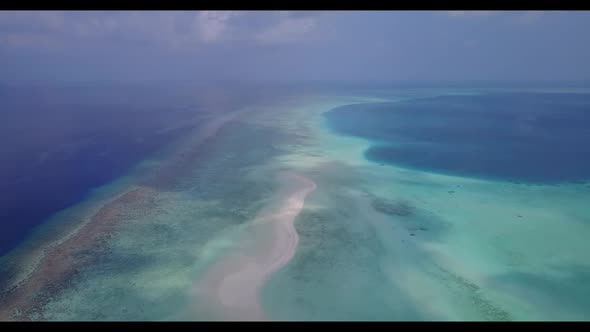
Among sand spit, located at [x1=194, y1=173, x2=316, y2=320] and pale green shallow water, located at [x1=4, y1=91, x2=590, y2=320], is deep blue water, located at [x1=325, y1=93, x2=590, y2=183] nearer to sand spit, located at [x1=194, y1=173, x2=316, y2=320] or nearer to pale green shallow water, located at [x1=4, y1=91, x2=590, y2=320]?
pale green shallow water, located at [x1=4, y1=91, x2=590, y2=320]

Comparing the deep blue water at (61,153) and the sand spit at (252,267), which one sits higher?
the deep blue water at (61,153)

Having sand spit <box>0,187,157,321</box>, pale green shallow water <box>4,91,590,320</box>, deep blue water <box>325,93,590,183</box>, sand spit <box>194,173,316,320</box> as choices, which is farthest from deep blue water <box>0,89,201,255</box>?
deep blue water <box>325,93,590,183</box>

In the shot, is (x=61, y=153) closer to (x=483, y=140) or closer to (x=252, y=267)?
(x=252, y=267)

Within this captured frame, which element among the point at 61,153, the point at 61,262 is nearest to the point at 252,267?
the point at 61,262

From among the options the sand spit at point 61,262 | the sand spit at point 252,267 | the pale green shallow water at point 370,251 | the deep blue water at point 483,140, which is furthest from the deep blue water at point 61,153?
the deep blue water at point 483,140

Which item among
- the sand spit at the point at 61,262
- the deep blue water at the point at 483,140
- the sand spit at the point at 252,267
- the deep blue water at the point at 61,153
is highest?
the deep blue water at the point at 61,153

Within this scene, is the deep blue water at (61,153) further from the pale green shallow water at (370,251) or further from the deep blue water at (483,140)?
the deep blue water at (483,140)

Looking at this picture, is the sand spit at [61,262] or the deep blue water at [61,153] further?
the deep blue water at [61,153]
